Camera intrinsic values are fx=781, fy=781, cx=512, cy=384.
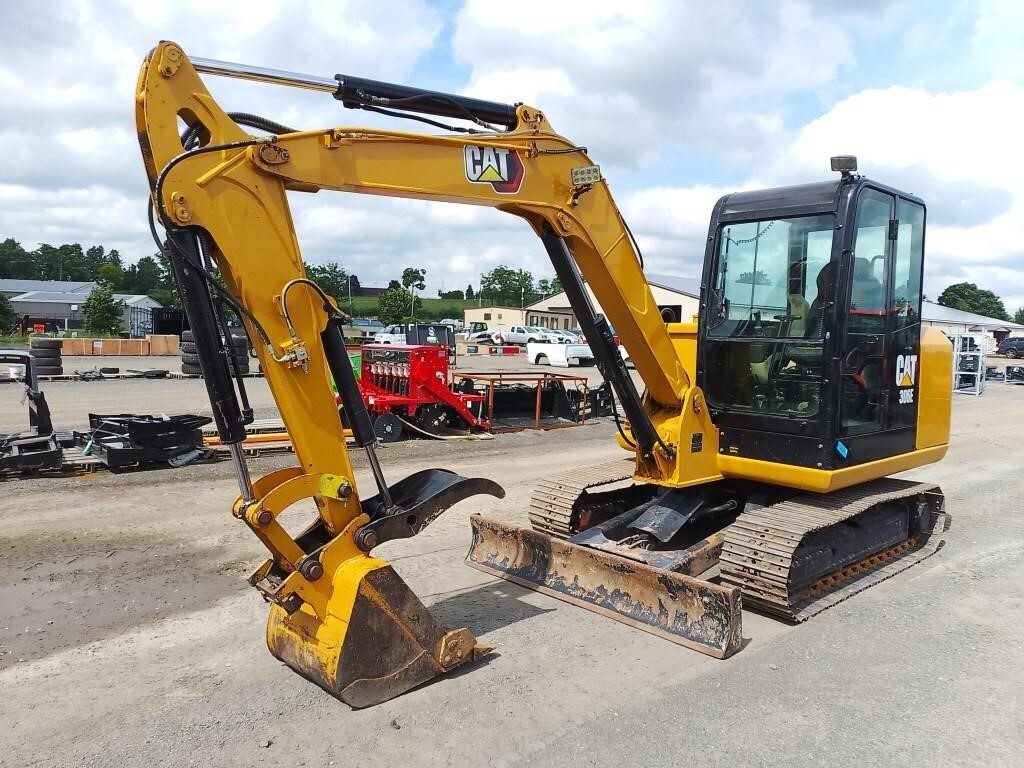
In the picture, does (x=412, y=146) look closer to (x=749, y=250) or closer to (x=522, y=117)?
(x=522, y=117)

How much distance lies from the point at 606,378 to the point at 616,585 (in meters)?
1.45

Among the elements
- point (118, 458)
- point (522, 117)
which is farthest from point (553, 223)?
point (118, 458)

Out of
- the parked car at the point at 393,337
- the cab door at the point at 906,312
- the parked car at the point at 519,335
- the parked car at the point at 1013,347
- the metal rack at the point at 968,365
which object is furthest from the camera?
the parked car at the point at 1013,347

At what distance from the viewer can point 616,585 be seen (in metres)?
5.36

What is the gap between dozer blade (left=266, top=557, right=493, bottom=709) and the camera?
157 inches

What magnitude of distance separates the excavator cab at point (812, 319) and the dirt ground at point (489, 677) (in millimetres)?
1316

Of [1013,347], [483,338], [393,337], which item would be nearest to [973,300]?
[1013,347]

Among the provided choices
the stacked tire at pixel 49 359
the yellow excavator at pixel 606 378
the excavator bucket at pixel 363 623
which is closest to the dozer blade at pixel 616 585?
the yellow excavator at pixel 606 378

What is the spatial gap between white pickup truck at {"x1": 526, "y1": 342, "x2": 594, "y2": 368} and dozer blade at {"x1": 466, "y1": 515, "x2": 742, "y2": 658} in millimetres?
27090

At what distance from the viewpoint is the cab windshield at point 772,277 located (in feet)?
18.8

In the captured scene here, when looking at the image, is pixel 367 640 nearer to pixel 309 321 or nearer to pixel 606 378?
pixel 309 321

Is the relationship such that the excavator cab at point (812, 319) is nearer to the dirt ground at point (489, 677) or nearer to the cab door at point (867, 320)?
the cab door at point (867, 320)

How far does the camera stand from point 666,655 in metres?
4.75

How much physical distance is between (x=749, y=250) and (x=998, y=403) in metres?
21.0
